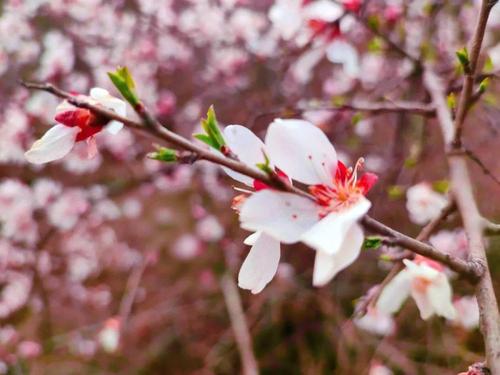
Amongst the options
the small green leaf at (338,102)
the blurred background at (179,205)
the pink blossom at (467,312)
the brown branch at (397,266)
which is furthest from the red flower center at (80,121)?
the blurred background at (179,205)

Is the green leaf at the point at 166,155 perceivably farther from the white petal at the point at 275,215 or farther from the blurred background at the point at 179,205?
the blurred background at the point at 179,205

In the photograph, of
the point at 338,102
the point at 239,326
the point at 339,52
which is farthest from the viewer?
the point at 239,326

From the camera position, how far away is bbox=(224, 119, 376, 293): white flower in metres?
0.51

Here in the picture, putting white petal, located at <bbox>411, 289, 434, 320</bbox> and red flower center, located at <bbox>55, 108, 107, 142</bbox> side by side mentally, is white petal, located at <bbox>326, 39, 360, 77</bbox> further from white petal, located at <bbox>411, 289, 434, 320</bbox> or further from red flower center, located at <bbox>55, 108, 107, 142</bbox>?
red flower center, located at <bbox>55, 108, 107, 142</bbox>

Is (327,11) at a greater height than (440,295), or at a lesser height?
greater

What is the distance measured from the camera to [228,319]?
2648 millimetres

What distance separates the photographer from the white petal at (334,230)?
493 mm

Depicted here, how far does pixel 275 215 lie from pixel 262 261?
0.31 feet

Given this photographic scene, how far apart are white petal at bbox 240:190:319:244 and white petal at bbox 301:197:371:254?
2 centimetres

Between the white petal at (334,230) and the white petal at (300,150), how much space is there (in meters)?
0.09

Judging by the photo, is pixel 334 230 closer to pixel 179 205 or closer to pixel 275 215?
pixel 275 215

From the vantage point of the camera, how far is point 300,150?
0.61m

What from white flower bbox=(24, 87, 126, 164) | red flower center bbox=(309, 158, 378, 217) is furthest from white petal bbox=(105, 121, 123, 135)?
red flower center bbox=(309, 158, 378, 217)

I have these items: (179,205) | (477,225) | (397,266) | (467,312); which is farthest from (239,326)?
(477,225)
